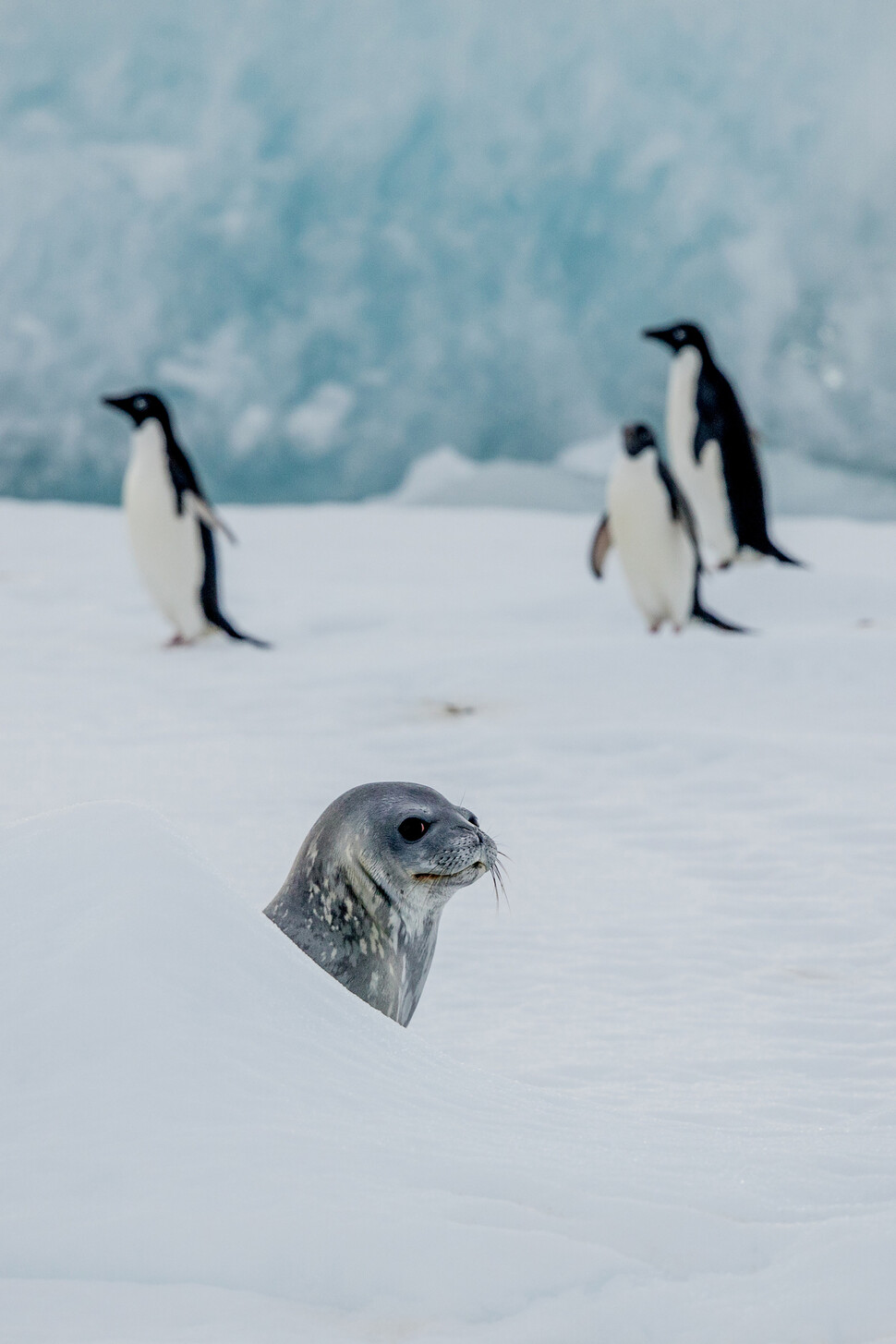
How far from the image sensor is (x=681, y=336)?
884cm

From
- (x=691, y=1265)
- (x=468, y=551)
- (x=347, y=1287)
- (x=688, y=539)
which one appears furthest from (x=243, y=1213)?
(x=468, y=551)

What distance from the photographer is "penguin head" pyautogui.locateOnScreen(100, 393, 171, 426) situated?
7.62m

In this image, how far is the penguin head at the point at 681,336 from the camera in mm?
8781

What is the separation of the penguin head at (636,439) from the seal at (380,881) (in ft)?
16.7

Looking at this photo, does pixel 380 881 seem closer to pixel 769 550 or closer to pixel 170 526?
pixel 170 526

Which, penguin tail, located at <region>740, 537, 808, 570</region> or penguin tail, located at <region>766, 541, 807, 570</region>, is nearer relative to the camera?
penguin tail, located at <region>766, 541, 807, 570</region>

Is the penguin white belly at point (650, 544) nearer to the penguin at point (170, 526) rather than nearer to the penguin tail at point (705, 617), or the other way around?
the penguin tail at point (705, 617)

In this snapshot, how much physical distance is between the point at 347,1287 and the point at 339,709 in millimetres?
4391

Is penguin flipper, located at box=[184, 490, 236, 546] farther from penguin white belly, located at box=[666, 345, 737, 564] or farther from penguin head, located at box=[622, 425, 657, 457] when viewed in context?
penguin white belly, located at box=[666, 345, 737, 564]

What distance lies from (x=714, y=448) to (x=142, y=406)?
3.25 meters

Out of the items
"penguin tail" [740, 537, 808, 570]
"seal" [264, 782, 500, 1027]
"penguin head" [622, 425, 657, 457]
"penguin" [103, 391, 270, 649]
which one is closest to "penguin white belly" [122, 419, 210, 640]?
"penguin" [103, 391, 270, 649]

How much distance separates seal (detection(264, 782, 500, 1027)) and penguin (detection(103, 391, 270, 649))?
15.7 feet

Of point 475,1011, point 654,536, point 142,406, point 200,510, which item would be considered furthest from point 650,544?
point 475,1011

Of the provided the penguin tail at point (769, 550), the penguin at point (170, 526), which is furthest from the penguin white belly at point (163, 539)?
the penguin tail at point (769, 550)
